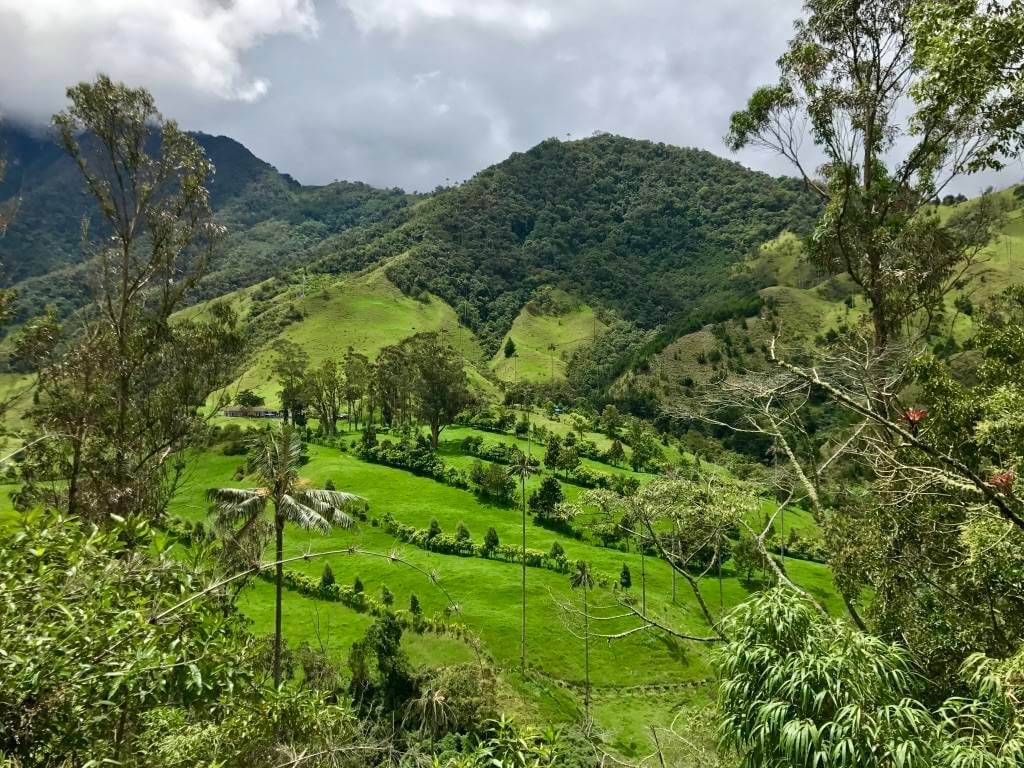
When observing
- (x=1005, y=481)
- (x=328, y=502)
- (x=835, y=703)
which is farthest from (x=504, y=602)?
(x=835, y=703)

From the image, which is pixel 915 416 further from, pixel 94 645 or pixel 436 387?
pixel 436 387

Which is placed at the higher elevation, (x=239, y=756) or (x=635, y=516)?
(x=635, y=516)

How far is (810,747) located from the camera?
242 inches

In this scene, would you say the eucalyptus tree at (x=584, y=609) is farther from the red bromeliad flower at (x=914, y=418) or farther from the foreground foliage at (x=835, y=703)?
the foreground foliage at (x=835, y=703)

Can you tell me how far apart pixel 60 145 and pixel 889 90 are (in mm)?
20809

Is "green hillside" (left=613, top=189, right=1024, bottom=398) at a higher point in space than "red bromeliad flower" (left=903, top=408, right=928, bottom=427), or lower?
higher

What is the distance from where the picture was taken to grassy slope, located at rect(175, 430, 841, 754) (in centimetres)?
3491

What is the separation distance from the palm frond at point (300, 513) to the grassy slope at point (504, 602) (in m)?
10.5

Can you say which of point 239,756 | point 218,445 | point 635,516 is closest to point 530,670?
point 635,516

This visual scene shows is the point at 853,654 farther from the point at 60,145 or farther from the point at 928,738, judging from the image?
the point at 60,145

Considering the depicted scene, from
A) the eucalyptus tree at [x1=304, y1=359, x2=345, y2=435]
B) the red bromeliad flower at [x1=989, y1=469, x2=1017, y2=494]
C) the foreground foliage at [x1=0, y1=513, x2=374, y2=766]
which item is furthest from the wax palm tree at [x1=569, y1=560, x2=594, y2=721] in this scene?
the eucalyptus tree at [x1=304, y1=359, x2=345, y2=435]

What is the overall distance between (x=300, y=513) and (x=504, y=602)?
28.1m

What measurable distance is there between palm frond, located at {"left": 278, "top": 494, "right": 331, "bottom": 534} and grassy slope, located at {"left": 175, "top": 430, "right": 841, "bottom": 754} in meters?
10.5

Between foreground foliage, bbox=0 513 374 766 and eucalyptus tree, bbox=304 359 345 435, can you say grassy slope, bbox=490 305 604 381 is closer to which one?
eucalyptus tree, bbox=304 359 345 435
